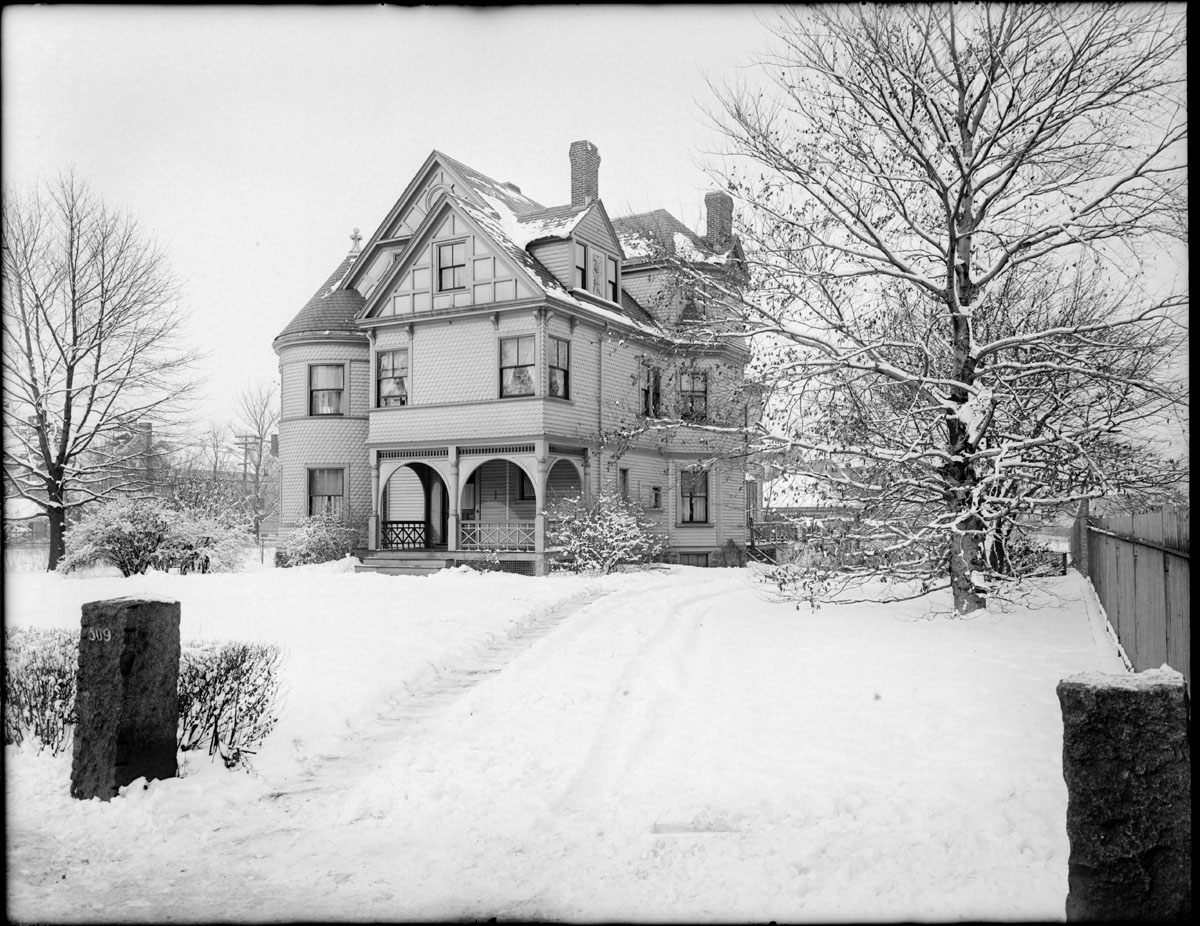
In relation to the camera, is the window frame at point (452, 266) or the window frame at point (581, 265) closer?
the window frame at point (452, 266)

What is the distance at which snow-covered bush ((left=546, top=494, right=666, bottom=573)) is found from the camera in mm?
20500

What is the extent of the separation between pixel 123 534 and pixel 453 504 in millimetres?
7922

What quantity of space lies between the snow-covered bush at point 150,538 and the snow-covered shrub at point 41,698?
779cm

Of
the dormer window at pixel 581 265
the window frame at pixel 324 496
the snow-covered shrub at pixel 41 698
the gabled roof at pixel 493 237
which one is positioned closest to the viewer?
the snow-covered shrub at pixel 41 698

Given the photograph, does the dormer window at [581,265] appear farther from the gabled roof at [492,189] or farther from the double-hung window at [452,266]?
the double-hung window at [452,266]

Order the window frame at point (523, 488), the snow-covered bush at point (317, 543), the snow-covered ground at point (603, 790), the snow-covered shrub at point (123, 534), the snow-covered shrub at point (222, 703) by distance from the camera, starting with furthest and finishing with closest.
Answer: the window frame at point (523, 488)
the snow-covered bush at point (317, 543)
the snow-covered shrub at point (123, 534)
the snow-covered shrub at point (222, 703)
the snow-covered ground at point (603, 790)

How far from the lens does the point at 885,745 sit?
22.0 ft

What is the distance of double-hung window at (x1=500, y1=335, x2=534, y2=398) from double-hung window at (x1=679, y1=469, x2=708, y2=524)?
21.7 feet

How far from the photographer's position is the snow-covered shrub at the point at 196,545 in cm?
1764

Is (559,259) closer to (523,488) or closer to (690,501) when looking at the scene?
(523,488)

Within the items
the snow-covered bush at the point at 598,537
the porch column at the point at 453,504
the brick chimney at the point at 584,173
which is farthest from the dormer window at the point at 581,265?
the snow-covered bush at the point at 598,537

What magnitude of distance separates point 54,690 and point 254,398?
2418 centimetres

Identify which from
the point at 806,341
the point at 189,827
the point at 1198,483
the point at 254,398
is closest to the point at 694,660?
the point at 806,341

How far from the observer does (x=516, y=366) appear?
22203mm
